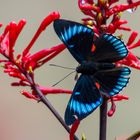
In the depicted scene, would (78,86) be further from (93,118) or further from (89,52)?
(93,118)

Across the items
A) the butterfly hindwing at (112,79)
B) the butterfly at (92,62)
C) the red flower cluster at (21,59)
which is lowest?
the butterfly hindwing at (112,79)

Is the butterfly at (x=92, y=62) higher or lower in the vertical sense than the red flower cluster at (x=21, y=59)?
lower

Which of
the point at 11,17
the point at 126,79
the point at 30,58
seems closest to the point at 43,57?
the point at 30,58

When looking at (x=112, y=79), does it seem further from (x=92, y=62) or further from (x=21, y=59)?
(x=21, y=59)

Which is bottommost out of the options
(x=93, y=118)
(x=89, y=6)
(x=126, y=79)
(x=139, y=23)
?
(x=93, y=118)

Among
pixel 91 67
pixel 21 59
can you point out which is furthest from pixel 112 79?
pixel 21 59
